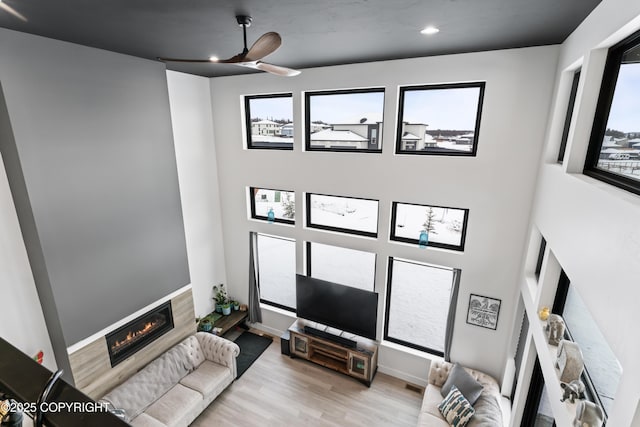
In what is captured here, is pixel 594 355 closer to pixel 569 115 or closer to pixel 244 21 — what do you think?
pixel 569 115

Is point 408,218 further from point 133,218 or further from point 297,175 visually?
point 133,218

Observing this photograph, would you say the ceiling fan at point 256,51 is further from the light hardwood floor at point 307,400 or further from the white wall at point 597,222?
the light hardwood floor at point 307,400

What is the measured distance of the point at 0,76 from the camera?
2.88 metres

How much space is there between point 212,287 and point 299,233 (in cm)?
211

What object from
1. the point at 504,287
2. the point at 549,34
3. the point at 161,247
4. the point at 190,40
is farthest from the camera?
the point at 161,247

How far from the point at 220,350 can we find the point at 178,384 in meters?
0.68

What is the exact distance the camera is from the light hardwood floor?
427 cm

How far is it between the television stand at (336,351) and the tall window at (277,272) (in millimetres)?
661

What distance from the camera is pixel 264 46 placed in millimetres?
2334

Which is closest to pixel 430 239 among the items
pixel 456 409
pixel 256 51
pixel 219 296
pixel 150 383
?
pixel 456 409

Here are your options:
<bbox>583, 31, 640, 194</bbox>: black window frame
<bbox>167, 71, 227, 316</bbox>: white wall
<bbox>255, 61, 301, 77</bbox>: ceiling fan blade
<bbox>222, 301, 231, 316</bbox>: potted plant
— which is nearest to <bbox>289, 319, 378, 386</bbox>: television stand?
<bbox>222, 301, 231, 316</bbox>: potted plant

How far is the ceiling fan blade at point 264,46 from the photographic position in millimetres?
2219

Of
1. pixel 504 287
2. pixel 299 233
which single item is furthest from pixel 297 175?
pixel 504 287

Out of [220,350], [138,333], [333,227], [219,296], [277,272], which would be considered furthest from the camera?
[277,272]
